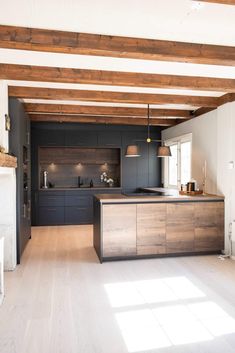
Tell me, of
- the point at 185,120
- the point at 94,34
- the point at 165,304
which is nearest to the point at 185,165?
the point at 185,120

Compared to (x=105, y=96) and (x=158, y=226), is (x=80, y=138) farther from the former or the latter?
(x=158, y=226)

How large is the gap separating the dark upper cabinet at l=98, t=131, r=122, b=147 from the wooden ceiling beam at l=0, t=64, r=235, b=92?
3.83 meters

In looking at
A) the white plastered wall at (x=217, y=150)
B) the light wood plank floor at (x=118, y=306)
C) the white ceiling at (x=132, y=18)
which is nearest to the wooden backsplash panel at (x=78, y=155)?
the white plastered wall at (x=217, y=150)

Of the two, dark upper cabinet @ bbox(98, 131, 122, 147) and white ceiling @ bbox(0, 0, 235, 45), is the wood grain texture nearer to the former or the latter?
dark upper cabinet @ bbox(98, 131, 122, 147)

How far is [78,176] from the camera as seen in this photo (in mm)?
8219

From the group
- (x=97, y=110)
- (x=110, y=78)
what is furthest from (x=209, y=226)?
(x=97, y=110)

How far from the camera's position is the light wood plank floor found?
2502 millimetres

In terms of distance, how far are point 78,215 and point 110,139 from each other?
2146 mm

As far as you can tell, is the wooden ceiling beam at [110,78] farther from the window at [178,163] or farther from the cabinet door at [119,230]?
the window at [178,163]

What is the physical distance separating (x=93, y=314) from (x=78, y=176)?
546 cm

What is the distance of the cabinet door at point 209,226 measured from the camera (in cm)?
509

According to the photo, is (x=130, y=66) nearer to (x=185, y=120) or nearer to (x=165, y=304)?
(x=165, y=304)

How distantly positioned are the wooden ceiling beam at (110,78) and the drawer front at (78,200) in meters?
4.14

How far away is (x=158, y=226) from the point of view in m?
4.93
